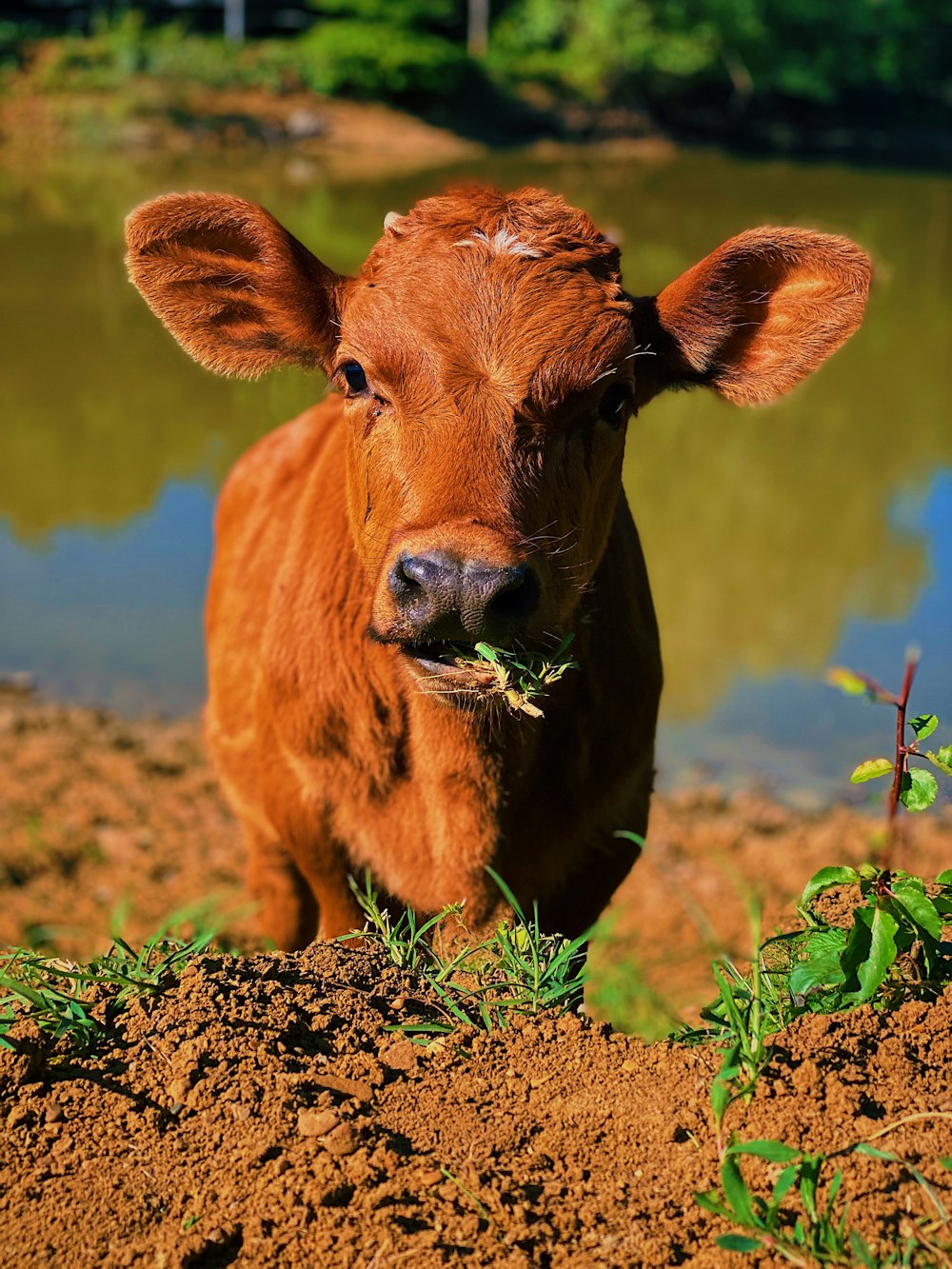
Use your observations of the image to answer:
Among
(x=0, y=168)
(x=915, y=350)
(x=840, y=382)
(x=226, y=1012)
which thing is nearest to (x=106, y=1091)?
(x=226, y=1012)

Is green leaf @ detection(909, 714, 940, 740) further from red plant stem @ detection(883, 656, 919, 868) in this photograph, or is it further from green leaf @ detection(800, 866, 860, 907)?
green leaf @ detection(800, 866, 860, 907)

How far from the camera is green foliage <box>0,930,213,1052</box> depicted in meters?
2.59

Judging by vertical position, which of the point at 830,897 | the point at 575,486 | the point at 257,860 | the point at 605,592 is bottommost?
the point at 257,860

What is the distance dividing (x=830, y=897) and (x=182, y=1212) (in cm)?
182

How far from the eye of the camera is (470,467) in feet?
10.6

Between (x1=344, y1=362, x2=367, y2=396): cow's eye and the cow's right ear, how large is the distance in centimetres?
30

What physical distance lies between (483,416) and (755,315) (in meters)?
1.32

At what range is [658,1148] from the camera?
2.40 metres

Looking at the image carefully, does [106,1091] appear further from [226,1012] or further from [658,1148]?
[658,1148]

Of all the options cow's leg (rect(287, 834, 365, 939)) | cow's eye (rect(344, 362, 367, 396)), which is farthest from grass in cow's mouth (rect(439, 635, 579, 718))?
cow's leg (rect(287, 834, 365, 939))

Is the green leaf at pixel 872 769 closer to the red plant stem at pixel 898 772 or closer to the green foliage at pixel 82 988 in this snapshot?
the red plant stem at pixel 898 772

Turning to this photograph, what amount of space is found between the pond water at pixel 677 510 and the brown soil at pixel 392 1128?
2.52 meters

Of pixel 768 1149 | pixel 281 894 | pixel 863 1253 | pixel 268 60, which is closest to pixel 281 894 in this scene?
pixel 281 894

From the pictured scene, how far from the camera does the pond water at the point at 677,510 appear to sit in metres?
9.05
